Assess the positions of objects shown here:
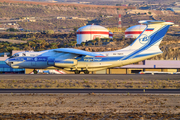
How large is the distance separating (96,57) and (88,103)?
75.5 feet

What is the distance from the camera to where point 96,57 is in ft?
138

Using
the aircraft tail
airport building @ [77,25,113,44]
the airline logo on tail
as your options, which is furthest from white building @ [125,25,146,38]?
the aircraft tail

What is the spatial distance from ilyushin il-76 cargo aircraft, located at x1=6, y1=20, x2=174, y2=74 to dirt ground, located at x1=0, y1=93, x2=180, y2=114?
63.2ft

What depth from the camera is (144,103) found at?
19.5 m

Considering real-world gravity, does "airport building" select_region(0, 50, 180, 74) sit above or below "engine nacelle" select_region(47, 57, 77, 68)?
below

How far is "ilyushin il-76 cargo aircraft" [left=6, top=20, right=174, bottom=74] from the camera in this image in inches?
1647

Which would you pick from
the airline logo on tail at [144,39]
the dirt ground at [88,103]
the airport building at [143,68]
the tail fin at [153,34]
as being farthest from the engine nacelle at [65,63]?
the dirt ground at [88,103]

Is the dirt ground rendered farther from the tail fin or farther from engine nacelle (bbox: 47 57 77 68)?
the tail fin

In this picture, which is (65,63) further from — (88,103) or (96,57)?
(88,103)

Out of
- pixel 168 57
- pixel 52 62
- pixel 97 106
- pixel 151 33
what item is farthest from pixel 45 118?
pixel 168 57

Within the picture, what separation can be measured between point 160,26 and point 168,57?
3084cm

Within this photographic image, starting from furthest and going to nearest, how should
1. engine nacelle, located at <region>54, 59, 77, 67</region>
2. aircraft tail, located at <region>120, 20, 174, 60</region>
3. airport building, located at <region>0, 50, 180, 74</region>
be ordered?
Result: airport building, located at <region>0, 50, 180, 74</region> → aircraft tail, located at <region>120, 20, 174, 60</region> → engine nacelle, located at <region>54, 59, 77, 67</region>

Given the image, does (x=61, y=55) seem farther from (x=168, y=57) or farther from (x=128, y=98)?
(x=168, y=57)

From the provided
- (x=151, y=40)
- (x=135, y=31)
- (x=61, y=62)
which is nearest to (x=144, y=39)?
(x=151, y=40)
